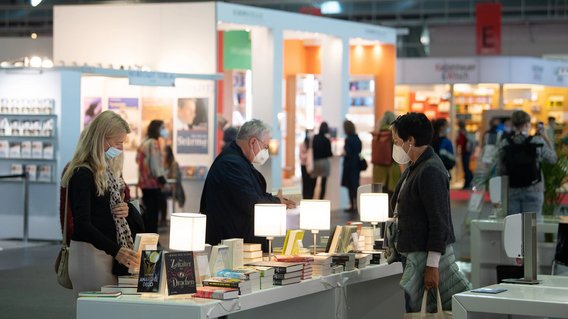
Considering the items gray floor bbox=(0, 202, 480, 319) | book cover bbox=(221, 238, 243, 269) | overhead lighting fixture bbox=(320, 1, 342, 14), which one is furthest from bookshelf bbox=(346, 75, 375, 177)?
book cover bbox=(221, 238, 243, 269)

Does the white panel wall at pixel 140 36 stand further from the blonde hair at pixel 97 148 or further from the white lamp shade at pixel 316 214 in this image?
the blonde hair at pixel 97 148

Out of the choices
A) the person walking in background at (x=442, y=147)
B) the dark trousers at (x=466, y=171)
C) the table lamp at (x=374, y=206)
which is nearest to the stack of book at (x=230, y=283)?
the table lamp at (x=374, y=206)

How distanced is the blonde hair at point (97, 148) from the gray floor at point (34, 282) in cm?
298

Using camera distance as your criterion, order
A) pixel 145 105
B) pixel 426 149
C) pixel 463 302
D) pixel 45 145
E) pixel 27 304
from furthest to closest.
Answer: pixel 145 105
pixel 45 145
pixel 27 304
pixel 426 149
pixel 463 302

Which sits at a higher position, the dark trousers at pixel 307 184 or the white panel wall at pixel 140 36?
the white panel wall at pixel 140 36

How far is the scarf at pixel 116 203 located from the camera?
5598mm

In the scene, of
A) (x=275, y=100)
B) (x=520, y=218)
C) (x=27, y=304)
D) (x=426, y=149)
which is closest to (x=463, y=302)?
(x=520, y=218)

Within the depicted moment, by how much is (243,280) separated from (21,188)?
28.6ft

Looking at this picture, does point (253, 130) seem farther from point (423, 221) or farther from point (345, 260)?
point (423, 221)

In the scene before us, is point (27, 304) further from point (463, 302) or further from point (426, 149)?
point (463, 302)

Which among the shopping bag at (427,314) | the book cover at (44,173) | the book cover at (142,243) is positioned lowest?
the shopping bag at (427,314)

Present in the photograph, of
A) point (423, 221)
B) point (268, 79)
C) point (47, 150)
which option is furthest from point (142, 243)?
point (268, 79)

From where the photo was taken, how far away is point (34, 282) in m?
10.2

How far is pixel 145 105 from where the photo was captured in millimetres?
15211
